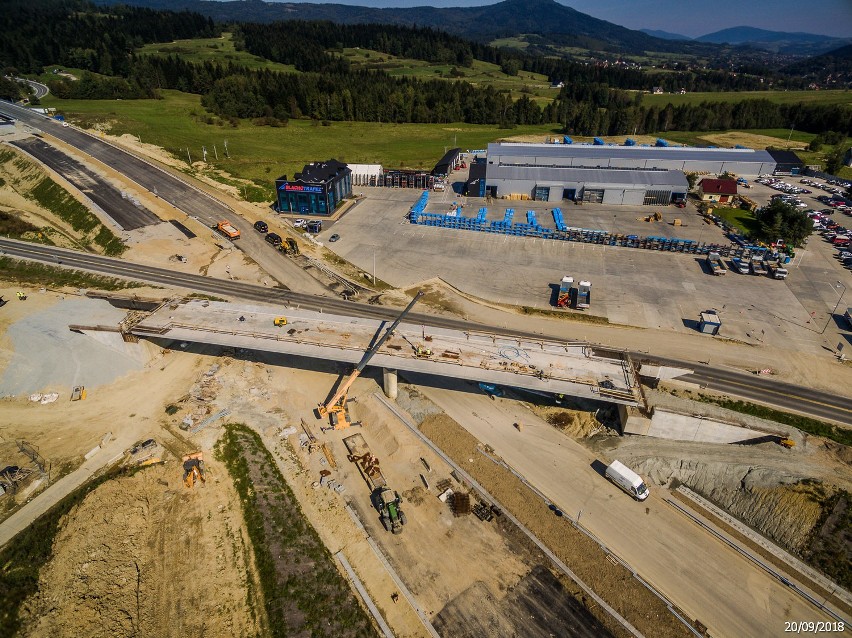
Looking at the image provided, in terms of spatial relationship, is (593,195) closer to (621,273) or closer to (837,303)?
(621,273)

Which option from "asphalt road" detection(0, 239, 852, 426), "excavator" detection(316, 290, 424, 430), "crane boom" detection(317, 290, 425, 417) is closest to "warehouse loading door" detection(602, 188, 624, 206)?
"asphalt road" detection(0, 239, 852, 426)

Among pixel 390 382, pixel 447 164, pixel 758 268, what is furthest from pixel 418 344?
pixel 447 164

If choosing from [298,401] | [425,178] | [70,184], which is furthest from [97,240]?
[425,178]

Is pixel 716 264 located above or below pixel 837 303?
above

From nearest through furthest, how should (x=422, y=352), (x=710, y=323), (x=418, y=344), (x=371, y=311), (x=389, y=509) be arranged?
1. (x=389, y=509)
2. (x=422, y=352)
3. (x=418, y=344)
4. (x=710, y=323)
5. (x=371, y=311)

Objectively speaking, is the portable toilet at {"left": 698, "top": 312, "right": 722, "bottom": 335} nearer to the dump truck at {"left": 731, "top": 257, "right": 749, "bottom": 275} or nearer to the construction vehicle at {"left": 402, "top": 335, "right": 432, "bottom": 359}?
the dump truck at {"left": 731, "top": 257, "right": 749, "bottom": 275}

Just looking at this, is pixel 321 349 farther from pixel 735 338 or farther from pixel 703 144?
pixel 703 144

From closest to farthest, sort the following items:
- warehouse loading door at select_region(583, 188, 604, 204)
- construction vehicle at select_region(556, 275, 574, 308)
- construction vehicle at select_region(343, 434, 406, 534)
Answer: construction vehicle at select_region(343, 434, 406, 534) < construction vehicle at select_region(556, 275, 574, 308) < warehouse loading door at select_region(583, 188, 604, 204)

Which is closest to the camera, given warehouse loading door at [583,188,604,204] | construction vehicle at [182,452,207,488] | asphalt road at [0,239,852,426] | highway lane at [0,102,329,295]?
construction vehicle at [182,452,207,488]
